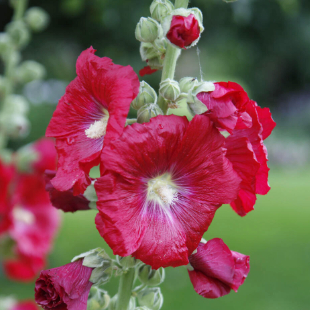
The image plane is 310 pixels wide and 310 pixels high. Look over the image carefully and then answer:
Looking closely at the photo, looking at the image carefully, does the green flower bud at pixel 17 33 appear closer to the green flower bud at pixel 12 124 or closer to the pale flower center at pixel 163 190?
the green flower bud at pixel 12 124

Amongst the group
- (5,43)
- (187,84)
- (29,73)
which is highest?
(5,43)

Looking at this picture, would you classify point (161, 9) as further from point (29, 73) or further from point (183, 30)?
point (29, 73)

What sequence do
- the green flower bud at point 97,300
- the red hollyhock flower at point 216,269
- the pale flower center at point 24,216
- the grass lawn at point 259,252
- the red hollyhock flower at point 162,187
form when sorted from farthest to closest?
the grass lawn at point 259,252 → the pale flower center at point 24,216 → the green flower bud at point 97,300 → the red hollyhock flower at point 216,269 → the red hollyhock flower at point 162,187

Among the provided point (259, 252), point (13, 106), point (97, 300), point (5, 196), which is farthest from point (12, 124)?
point (259, 252)

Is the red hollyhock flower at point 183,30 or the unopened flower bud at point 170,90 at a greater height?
the red hollyhock flower at point 183,30

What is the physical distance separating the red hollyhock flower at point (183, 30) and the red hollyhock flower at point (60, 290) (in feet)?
1.68

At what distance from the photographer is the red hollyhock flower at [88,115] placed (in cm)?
79

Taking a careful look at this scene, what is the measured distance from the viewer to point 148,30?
942mm

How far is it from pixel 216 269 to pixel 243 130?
288mm

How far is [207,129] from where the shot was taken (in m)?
0.81

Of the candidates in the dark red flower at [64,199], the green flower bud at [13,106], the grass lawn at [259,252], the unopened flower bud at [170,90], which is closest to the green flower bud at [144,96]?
the unopened flower bud at [170,90]

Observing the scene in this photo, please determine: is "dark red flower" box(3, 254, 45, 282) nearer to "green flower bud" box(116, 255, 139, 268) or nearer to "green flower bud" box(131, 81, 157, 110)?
"green flower bud" box(116, 255, 139, 268)

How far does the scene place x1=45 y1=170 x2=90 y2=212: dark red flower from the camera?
3.31 feet

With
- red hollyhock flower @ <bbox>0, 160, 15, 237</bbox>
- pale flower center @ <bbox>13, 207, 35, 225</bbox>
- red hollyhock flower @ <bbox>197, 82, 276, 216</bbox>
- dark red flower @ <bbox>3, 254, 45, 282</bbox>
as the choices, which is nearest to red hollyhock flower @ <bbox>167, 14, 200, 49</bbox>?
red hollyhock flower @ <bbox>197, 82, 276, 216</bbox>
